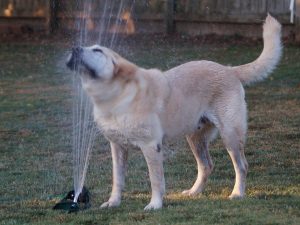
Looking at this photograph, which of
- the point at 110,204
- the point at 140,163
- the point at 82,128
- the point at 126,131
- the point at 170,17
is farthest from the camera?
the point at 170,17

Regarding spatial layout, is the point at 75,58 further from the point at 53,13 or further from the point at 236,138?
the point at 53,13

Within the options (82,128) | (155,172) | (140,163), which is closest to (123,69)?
(155,172)

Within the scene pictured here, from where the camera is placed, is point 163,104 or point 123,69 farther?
point 163,104

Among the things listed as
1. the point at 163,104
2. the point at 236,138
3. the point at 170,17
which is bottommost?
the point at 170,17

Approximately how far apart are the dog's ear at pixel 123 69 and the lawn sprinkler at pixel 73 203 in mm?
976

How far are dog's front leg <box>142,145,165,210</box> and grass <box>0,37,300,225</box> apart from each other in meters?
0.11

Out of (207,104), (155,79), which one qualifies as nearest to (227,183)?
(207,104)

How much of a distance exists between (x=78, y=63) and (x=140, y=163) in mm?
2626

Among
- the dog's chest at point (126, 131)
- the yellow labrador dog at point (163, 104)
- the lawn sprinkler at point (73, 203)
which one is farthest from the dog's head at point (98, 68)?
the lawn sprinkler at point (73, 203)

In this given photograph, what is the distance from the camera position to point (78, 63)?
595 cm

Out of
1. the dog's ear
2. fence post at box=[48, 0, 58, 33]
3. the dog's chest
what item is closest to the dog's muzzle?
the dog's ear

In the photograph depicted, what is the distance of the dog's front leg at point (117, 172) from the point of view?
641 cm

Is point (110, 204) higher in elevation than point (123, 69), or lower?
lower

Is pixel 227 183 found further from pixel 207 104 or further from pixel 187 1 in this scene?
pixel 187 1
